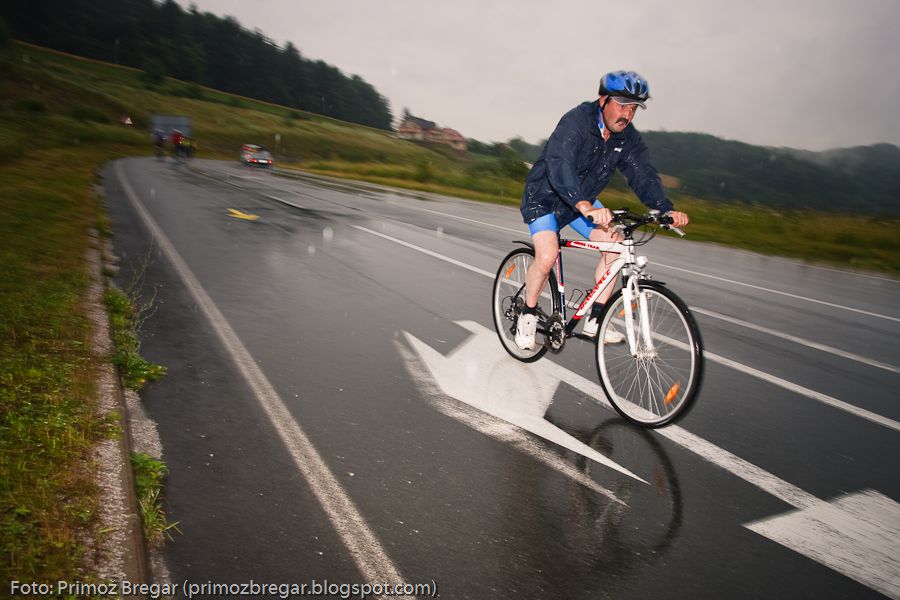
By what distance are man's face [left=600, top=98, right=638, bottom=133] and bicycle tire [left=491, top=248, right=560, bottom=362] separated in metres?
1.33

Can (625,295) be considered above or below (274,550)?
above

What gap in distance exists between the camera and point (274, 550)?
2553 mm

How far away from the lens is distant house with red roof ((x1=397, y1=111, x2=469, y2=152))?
160m

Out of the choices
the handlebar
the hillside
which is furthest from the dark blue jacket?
the hillside

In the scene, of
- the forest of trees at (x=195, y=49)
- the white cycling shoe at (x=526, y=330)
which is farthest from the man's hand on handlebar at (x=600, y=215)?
the forest of trees at (x=195, y=49)

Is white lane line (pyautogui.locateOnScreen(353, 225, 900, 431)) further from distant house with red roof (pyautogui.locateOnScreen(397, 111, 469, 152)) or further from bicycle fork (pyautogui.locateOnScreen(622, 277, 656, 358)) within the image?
distant house with red roof (pyautogui.locateOnScreen(397, 111, 469, 152))

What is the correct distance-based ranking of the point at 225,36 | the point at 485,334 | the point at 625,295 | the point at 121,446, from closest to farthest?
the point at 121,446 → the point at 625,295 → the point at 485,334 → the point at 225,36

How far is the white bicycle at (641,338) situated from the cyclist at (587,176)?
0.46 feet

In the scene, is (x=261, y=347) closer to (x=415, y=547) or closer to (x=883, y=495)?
(x=415, y=547)

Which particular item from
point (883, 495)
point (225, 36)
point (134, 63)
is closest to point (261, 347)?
point (883, 495)

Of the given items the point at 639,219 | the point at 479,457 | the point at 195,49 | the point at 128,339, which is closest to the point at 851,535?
the point at 479,457

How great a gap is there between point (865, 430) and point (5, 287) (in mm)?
7043

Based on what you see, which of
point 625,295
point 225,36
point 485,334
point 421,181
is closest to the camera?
point 625,295

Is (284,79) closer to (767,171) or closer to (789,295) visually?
(767,171)
